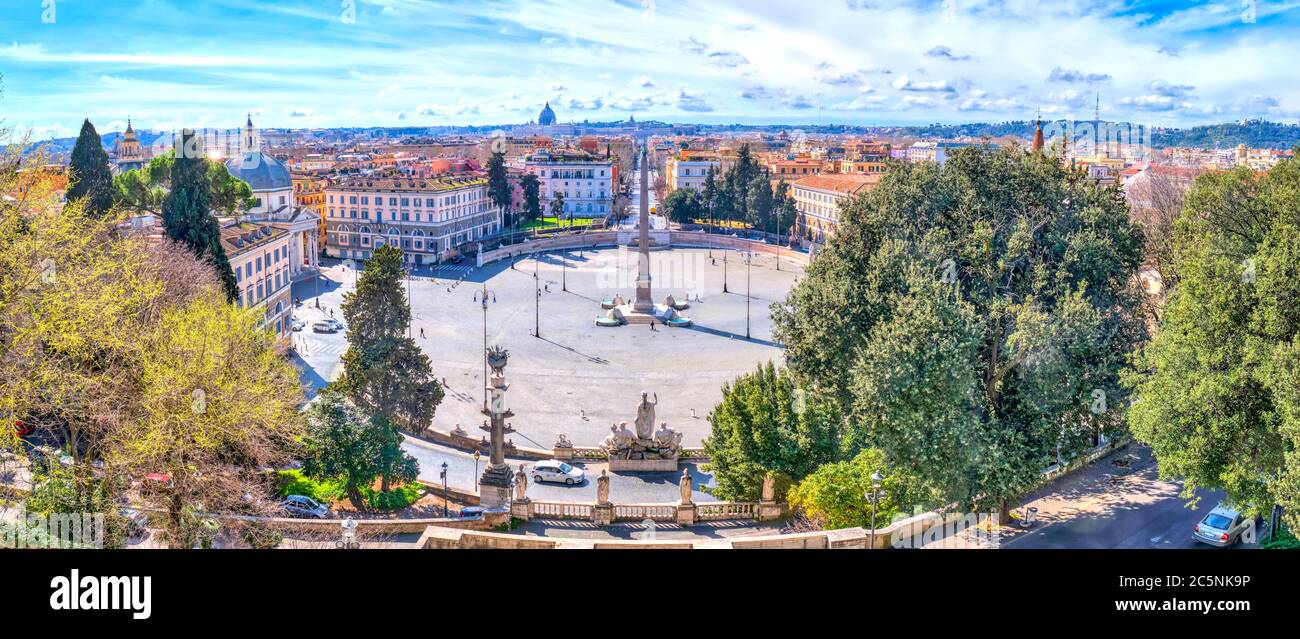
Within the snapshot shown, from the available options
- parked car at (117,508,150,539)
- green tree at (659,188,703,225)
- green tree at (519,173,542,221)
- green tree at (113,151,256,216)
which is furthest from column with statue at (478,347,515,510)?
green tree at (659,188,703,225)

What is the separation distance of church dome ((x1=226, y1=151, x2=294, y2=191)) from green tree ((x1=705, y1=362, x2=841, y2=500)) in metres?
56.0

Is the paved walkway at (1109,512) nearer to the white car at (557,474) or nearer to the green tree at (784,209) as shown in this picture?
the white car at (557,474)

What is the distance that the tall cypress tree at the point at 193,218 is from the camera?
35.1m

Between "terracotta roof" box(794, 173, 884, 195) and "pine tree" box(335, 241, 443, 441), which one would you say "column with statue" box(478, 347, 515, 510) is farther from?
"terracotta roof" box(794, 173, 884, 195)

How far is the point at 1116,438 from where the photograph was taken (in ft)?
64.2

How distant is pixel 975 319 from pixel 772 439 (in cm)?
587

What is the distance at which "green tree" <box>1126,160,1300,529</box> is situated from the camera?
1425 centimetres

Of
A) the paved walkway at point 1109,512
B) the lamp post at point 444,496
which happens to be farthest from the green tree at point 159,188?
the paved walkway at point 1109,512

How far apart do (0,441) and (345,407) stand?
430 inches

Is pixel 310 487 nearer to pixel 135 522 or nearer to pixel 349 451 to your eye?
pixel 349 451

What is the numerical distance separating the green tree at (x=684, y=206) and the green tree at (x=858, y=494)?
7536cm

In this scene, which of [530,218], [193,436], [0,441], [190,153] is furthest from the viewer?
[530,218]
